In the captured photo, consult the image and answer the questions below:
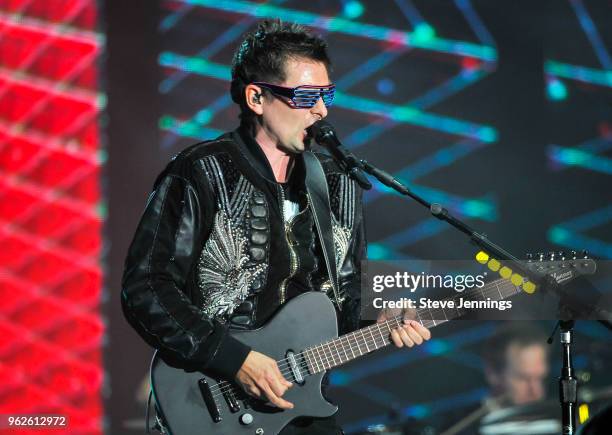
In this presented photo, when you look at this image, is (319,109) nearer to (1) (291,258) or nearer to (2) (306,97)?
(2) (306,97)

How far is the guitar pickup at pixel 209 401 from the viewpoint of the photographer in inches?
104

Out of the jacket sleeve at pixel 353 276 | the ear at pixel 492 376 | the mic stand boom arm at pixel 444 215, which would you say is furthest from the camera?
the ear at pixel 492 376

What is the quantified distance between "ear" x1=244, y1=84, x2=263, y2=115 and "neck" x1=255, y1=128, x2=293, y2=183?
73 millimetres

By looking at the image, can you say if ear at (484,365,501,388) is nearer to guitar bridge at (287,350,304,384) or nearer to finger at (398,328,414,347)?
finger at (398,328,414,347)

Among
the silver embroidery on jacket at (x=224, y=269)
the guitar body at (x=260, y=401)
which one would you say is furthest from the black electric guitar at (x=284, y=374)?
the silver embroidery on jacket at (x=224, y=269)

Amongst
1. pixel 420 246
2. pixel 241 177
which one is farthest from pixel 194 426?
pixel 420 246

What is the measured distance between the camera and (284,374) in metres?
2.69

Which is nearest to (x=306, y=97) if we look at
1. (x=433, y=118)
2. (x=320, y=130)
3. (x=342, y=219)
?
(x=320, y=130)

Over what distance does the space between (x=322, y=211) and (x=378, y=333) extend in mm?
438

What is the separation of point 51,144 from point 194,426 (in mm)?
2350

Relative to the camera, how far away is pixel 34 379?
451 cm

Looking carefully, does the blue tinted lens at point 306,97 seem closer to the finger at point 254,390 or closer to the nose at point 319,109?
the nose at point 319,109

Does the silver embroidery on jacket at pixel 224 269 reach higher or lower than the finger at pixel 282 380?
higher

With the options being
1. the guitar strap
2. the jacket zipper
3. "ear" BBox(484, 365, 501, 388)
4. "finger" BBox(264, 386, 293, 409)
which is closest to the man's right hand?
"finger" BBox(264, 386, 293, 409)
